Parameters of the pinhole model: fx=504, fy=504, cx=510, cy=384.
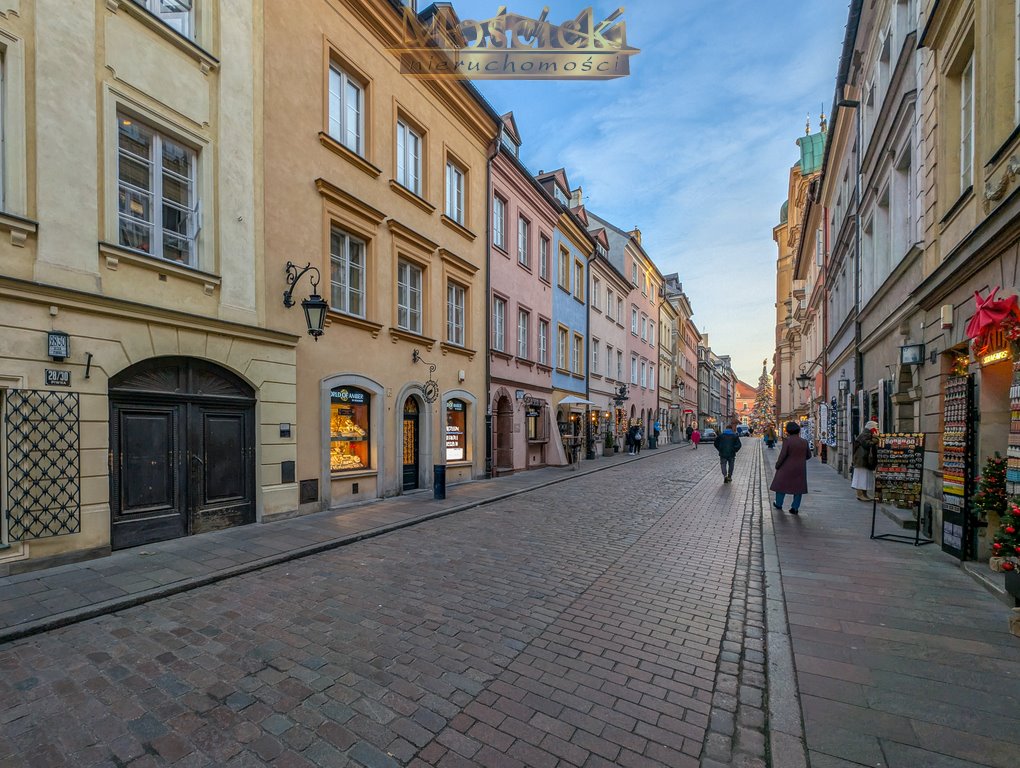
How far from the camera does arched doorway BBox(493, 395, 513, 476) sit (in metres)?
17.5

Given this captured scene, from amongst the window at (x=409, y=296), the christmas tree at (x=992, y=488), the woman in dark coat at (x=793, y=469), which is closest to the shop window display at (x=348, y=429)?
the window at (x=409, y=296)

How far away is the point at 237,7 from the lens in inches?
338

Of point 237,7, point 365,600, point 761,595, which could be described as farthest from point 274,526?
point 237,7

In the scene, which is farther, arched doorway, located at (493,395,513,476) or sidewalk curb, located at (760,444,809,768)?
A: arched doorway, located at (493,395,513,476)

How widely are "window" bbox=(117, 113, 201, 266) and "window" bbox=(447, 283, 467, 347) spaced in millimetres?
7421

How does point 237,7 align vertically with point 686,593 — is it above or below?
above

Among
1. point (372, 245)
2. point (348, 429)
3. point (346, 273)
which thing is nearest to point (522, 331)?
point (372, 245)

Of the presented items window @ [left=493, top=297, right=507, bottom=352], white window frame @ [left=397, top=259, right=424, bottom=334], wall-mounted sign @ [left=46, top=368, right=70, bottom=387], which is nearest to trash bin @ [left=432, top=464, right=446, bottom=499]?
white window frame @ [left=397, top=259, right=424, bottom=334]

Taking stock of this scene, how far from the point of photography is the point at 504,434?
17.7m

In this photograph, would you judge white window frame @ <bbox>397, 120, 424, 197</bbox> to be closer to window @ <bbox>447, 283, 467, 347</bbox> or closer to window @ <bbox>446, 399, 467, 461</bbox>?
window @ <bbox>447, 283, 467, 347</bbox>

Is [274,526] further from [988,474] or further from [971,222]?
[971,222]

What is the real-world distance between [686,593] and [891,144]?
403 inches

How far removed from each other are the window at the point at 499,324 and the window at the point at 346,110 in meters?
7.17

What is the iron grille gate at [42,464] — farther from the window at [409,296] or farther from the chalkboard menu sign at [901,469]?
the chalkboard menu sign at [901,469]
